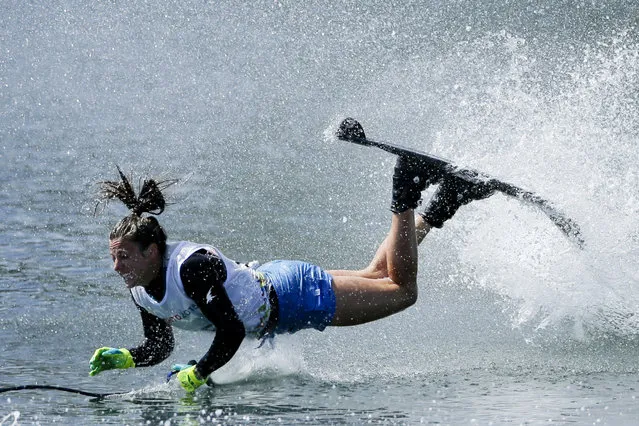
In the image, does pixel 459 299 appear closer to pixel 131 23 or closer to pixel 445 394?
pixel 445 394

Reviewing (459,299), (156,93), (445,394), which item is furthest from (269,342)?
(156,93)

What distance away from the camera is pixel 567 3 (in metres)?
17.8

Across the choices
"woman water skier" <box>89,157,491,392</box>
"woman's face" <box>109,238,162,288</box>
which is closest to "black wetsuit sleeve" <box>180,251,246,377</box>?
"woman water skier" <box>89,157,491,392</box>

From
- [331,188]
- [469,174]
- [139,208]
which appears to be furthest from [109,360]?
[331,188]

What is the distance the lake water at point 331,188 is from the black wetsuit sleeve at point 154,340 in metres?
0.21

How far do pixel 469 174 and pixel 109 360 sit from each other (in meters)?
2.32

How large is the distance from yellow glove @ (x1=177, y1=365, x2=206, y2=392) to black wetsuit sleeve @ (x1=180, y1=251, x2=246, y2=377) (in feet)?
0.09

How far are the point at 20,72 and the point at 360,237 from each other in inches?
307

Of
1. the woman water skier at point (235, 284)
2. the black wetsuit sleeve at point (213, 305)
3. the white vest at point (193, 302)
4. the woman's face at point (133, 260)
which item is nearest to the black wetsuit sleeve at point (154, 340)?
the woman water skier at point (235, 284)

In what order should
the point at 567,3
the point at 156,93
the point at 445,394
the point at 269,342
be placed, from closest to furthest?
the point at 445,394 → the point at 269,342 → the point at 156,93 → the point at 567,3

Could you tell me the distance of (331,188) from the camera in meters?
10.5

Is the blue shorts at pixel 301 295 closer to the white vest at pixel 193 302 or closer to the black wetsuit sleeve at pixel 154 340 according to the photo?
the white vest at pixel 193 302

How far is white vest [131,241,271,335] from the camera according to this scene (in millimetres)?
4926

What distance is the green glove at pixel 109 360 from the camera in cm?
506
